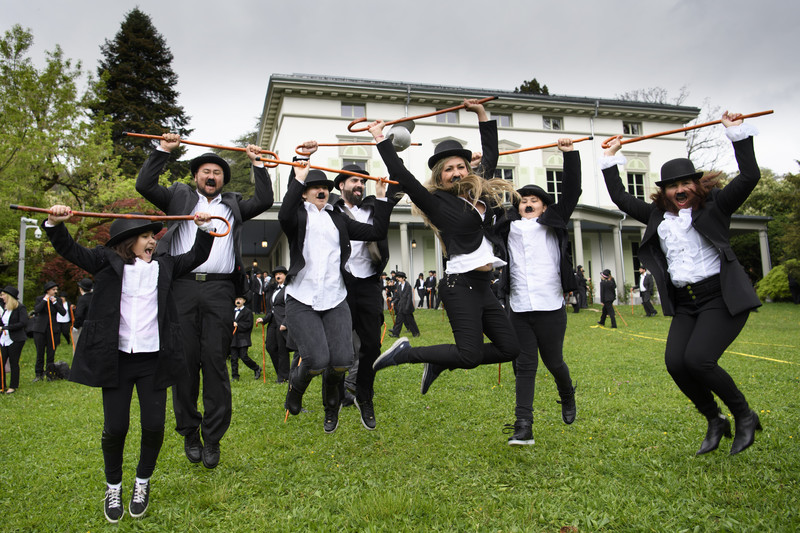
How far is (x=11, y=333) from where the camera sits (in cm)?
1062

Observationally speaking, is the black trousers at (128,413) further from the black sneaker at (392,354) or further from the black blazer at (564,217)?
the black blazer at (564,217)

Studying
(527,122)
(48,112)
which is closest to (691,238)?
(48,112)

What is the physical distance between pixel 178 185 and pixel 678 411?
5.78 meters

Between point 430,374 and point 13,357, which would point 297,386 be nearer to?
point 430,374

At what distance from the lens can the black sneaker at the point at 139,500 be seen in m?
3.66

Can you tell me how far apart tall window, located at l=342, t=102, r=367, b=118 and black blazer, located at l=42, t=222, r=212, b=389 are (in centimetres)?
2727

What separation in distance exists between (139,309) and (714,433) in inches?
179

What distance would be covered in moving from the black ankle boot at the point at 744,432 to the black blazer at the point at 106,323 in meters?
4.21

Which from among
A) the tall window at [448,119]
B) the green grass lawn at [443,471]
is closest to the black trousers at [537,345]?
the green grass lawn at [443,471]

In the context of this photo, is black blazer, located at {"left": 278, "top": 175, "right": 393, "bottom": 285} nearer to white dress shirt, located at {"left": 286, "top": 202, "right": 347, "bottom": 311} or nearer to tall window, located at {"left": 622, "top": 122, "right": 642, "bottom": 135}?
white dress shirt, located at {"left": 286, "top": 202, "right": 347, "bottom": 311}

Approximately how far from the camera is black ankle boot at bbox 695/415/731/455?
14.0 ft

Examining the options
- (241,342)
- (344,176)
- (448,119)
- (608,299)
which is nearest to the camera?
(344,176)

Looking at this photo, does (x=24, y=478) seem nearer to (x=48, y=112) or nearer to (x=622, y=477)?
(x=622, y=477)

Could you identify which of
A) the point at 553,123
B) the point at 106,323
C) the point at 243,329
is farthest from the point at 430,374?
the point at 553,123
